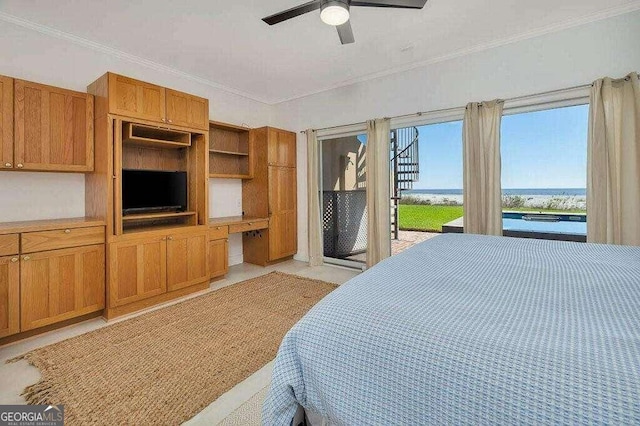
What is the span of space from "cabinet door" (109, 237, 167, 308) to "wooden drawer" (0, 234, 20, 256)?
62 cm

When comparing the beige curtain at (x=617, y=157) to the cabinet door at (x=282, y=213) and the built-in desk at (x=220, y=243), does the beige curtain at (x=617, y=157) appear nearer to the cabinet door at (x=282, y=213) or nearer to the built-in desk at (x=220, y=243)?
the cabinet door at (x=282, y=213)

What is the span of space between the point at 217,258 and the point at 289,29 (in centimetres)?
281

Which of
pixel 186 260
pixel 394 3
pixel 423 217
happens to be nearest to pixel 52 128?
pixel 186 260

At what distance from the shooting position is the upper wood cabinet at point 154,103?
2752mm

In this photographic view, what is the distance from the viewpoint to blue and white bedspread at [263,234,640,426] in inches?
25.4

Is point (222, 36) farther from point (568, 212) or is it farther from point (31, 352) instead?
point (568, 212)

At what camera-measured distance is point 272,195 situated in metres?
4.57

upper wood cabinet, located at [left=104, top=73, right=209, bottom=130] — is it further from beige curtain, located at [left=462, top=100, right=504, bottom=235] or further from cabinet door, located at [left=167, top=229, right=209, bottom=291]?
beige curtain, located at [left=462, top=100, right=504, bottom=235]

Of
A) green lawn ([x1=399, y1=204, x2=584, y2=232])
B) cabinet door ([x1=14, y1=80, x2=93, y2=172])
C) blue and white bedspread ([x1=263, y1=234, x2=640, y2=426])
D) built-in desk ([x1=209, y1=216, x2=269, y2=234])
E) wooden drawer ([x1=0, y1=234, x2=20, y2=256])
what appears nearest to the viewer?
blue and white bedspread ([x1=263, y1=234, x2=640, y2=426])

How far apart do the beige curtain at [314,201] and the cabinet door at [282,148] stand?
0.36m

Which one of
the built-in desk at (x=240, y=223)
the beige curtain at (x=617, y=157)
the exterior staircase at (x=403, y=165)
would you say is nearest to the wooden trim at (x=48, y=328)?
the built-in desk at (x=240, y=223)

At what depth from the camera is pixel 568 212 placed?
130 inches

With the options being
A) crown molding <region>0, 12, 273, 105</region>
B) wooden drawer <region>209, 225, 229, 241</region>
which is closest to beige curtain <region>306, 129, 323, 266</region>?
wooden drawer <region>209, 225, 229, 241</region>

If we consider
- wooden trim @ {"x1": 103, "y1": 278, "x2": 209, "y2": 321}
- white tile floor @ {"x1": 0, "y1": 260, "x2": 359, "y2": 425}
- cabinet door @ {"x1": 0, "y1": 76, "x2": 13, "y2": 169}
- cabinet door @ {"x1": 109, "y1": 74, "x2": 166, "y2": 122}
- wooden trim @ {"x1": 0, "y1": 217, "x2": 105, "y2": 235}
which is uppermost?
cabinet door @ {"x1": 109, "y1": 74, "x2": 166, "y2": 122}
